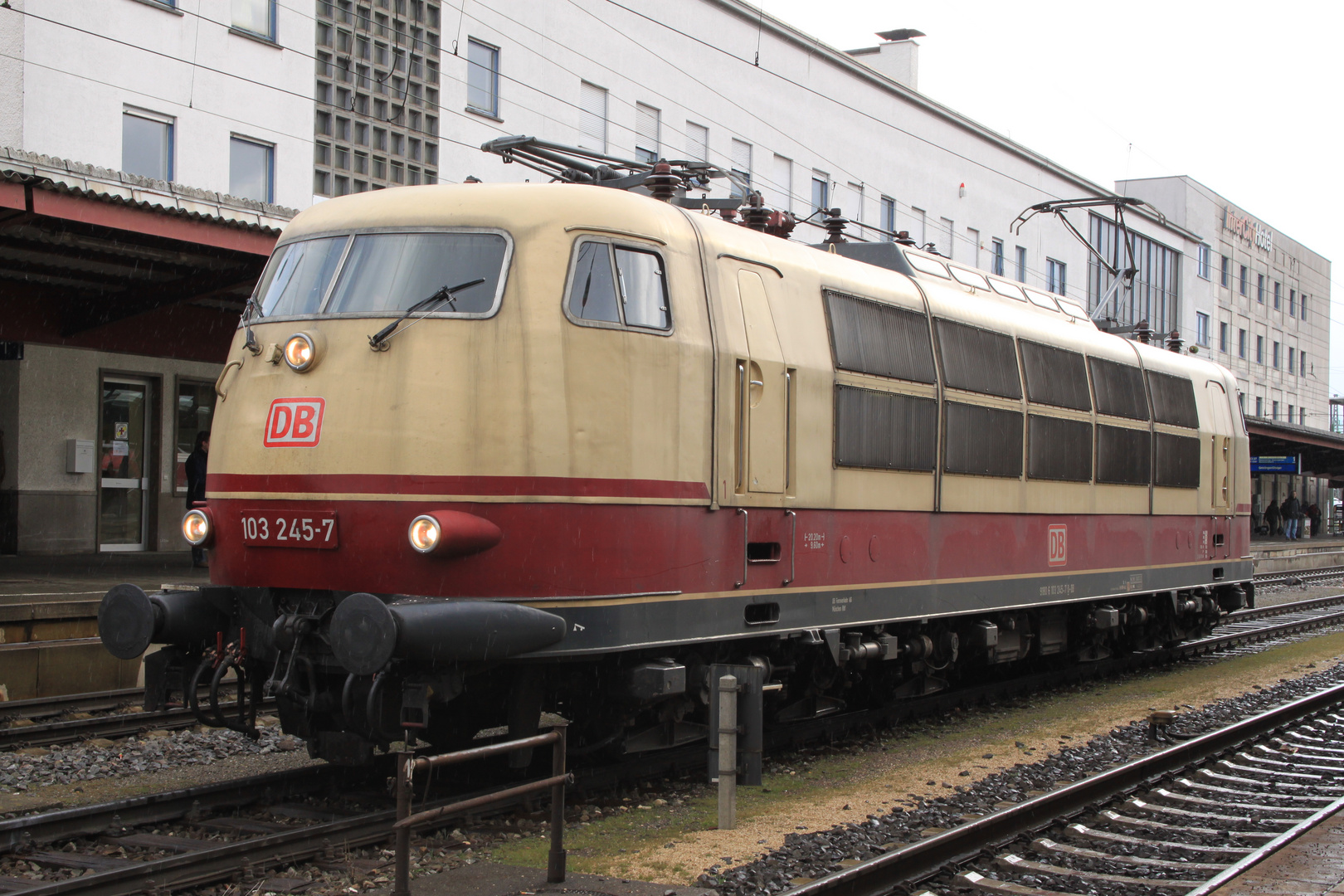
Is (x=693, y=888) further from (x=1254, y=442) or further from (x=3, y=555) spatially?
(x=1254, y=442)

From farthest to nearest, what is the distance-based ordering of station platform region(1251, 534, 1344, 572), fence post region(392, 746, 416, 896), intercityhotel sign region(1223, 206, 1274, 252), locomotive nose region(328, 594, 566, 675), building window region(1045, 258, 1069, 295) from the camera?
intercityhotel sign region(1223, 206, 1274, 252)
building window region(1045, 258, 1069, 295)
station platform region(1251, 534, 1344, 572)
locomotive nose region(328, 594, 566, 675)
fence post region(392, 746, 416, 896)

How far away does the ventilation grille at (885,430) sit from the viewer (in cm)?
918

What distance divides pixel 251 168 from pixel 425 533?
17.5m

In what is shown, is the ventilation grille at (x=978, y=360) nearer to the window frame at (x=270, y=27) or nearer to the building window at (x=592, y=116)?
the window frame at (x=270, y=27)

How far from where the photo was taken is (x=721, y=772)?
7.18 metres

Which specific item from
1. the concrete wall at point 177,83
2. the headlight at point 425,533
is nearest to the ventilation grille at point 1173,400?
the headlight at point 425,533

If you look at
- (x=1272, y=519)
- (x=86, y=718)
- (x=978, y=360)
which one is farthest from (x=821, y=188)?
(x=1272, y=519)

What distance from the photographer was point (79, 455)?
1870cm

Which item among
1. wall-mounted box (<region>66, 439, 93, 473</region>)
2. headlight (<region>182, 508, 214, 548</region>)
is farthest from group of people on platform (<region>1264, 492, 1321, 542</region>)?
headlight (<region>182, 508, 214, 548</region>)

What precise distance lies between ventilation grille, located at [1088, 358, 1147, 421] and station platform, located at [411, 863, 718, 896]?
8.17m

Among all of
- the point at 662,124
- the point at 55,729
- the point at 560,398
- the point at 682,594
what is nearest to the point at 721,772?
the point at 682,594

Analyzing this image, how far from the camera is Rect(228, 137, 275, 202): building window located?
22.3 m

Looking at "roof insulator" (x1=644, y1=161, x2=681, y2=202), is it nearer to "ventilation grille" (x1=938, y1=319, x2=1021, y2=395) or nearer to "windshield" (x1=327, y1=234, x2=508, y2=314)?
"windshield" (x1=327, y1=234, x2=508, y2=314)

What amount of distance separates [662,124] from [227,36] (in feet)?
34.8
